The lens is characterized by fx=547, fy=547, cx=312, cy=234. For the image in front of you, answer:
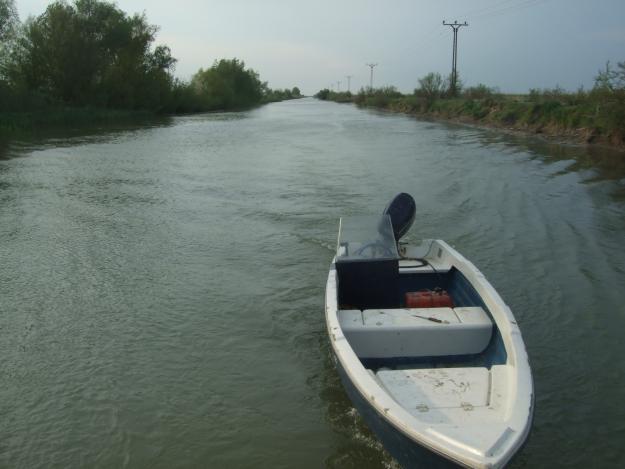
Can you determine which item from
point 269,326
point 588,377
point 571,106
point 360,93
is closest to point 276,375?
point 269,326

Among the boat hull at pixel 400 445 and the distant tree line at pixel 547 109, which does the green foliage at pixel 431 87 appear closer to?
the distant tree line at pixel 547 109

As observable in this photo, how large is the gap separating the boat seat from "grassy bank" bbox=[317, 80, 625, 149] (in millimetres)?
18752

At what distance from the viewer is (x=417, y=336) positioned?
16.4 ft

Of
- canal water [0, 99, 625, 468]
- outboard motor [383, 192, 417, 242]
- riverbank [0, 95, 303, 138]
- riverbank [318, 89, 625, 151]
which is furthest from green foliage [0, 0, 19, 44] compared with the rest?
outboard motor [383, 192, 417, 242]

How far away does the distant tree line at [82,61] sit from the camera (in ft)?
121

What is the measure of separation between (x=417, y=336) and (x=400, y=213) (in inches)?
107

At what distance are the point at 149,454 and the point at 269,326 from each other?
250 centimetres

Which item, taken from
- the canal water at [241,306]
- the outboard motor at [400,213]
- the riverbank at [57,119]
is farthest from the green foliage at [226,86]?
the outboard motor at [400,213]

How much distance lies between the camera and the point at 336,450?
459cm

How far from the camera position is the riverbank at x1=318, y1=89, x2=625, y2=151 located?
2102 centimetres

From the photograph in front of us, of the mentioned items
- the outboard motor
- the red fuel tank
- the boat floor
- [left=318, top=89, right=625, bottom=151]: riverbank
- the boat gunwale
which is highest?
[left=318, top=89, right=625, bottom=151]: riverbank

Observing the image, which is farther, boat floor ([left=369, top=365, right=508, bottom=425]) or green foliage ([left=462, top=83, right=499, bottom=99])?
green foliage ([left=462, top=83, right=499, bottom=99])

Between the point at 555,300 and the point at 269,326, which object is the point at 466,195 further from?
the point at 269,326

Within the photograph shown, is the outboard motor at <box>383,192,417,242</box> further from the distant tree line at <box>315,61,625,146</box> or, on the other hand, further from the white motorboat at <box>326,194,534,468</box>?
the distant tree line at <box>315,61,625,146</box>
